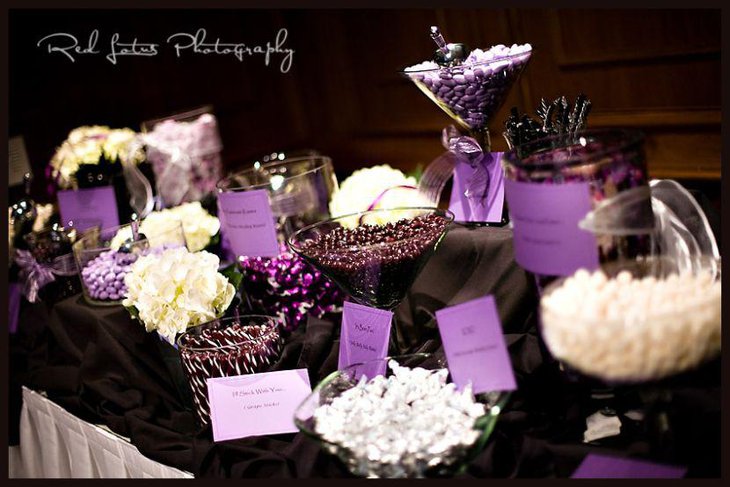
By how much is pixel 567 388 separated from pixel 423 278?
18.6 inches

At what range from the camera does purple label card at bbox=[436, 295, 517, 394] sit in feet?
3.37

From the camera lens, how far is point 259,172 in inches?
76.0

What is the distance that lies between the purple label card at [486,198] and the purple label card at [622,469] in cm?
59

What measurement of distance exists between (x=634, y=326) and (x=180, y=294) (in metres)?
0.84

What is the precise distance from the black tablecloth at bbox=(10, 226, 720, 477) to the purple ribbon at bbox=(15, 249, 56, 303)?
59 millimetres

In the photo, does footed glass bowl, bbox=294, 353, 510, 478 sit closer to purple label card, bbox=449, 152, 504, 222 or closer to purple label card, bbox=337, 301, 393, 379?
purple label card, bbox=337, 301, 393, 379

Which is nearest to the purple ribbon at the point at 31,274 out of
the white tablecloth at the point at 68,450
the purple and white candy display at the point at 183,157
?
the white tablecloth at the point at 68,450

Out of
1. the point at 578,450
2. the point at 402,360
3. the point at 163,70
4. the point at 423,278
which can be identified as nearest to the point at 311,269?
the point at 423,278

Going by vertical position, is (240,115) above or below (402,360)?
above

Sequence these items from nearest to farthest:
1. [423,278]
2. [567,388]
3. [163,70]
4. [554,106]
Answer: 1. [567,388]
2. [554,106]
3. [423,278]
4. [163,70]

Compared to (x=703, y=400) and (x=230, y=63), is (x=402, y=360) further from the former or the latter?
(x=230, y=63)

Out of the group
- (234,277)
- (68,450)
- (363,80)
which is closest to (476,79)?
(234,277)

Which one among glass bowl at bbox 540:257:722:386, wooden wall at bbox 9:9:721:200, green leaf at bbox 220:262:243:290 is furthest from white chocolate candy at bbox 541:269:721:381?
wooden wall at bbox 9:9:721:200

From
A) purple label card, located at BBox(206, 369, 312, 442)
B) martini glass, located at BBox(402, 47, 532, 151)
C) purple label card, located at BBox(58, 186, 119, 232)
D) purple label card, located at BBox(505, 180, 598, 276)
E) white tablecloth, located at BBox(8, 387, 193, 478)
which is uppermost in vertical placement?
martini glass, located at BBox(402, 47, 532, 151)
